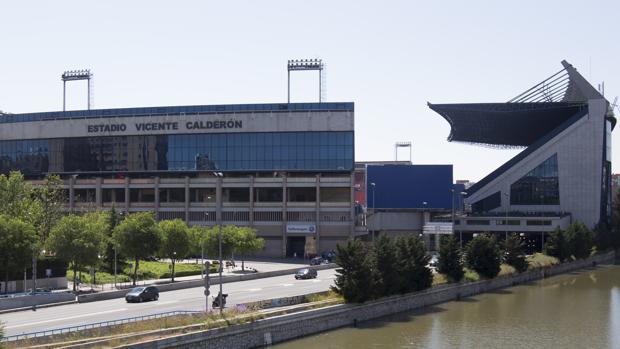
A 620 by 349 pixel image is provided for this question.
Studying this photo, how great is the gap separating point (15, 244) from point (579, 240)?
72252 millimetres

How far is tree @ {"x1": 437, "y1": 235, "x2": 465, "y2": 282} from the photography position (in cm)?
6400

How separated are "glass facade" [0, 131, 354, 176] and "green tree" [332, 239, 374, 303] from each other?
47.7m

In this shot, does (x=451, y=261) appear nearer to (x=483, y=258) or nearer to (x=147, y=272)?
(x=483, y=258)

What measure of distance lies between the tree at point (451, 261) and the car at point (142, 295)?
26488 millimetres

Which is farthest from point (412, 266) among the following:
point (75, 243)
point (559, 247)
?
point (559, 247)

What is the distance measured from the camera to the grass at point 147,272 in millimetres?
60844

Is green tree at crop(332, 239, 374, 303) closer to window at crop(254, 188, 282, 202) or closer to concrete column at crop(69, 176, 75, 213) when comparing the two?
window at crop(254, 188, 282, 202)

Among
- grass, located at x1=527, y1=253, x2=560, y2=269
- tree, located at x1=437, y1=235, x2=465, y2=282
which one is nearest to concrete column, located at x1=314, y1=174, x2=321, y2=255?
grass, located at x1=527, y1=253, x2=560, y2=269

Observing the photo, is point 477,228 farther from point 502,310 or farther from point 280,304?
point 280,304

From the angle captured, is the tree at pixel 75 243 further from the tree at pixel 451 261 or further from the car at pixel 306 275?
the tree at pixel 451 261

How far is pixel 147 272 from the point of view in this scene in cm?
6631

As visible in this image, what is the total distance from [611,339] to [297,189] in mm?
57012

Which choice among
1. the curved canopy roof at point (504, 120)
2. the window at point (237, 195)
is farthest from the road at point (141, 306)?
the curved canopy roof at point (504, 120)

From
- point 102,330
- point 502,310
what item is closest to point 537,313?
point 502,310
